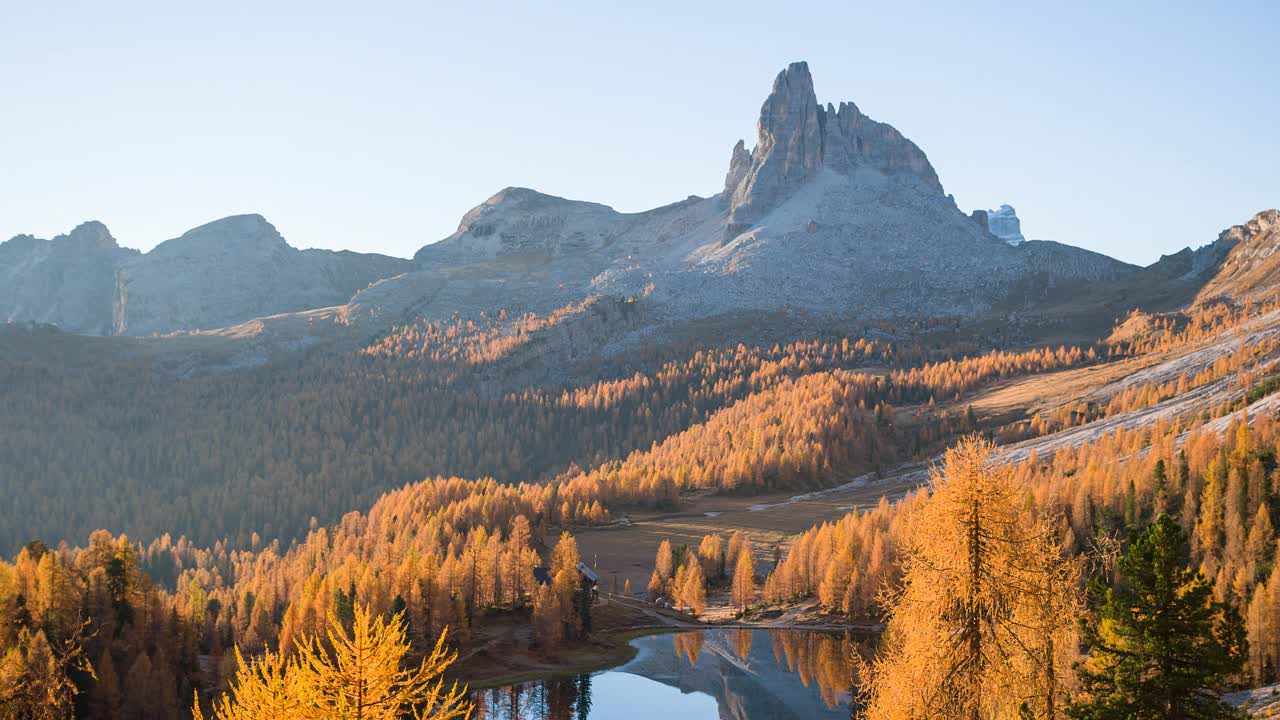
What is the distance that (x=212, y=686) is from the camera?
332ft

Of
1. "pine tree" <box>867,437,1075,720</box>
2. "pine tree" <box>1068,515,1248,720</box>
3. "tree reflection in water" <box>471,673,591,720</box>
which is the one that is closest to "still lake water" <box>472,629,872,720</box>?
"tree reflection in water" <box>471,673,591,720</box>

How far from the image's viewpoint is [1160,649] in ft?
99.0

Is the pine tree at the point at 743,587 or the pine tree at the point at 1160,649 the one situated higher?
the pine tree at the point at 1160,649

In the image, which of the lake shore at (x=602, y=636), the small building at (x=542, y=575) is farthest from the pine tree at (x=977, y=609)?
the small building at (x=542, y=575)

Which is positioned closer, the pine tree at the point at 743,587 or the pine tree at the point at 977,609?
the pine tree at the point at 977,609

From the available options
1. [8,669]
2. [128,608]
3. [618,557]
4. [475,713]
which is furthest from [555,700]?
[618,557]

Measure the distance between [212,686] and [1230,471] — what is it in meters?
125

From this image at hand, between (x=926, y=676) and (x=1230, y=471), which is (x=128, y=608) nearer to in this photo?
(x=926, y=676)

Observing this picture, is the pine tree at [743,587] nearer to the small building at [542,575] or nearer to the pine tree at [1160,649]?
the small building at [542,575]

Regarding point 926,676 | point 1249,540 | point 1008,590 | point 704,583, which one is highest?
point 1008,590

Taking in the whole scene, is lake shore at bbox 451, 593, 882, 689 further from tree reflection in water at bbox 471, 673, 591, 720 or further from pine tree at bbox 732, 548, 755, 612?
tree reflection in water at bbox 471, 673, 591, 720

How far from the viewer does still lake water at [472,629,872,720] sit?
9675cm

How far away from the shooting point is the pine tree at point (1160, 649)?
2997 centimetres

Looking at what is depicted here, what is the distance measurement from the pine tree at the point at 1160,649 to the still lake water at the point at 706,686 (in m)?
66.8
